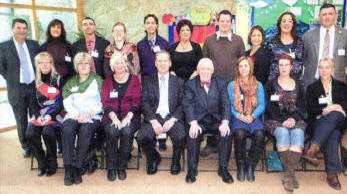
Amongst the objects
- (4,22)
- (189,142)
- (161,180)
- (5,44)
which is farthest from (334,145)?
(4,22)

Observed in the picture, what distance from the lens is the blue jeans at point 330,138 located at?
2.80 meters

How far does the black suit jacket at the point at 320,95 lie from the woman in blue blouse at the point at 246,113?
51 cm

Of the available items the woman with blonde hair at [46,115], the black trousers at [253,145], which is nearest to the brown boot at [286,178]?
the black trousers at [253,145]

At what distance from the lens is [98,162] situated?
340 cm

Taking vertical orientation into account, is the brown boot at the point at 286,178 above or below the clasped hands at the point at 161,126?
below

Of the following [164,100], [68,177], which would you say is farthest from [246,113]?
[68,177]

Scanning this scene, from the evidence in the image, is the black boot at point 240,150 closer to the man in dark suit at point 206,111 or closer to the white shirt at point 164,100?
the man in dark suit at point 206,111

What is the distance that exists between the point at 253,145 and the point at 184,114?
83 centimetres

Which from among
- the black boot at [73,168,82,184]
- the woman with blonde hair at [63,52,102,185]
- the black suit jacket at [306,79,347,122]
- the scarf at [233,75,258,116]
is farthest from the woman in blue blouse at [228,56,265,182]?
the black boot at [73,168,82,184]

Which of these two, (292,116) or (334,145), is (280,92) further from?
(334,145)

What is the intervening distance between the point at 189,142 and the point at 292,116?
44.3 inches

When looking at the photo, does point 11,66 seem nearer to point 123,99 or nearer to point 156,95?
point 123,99

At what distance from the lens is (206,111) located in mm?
3137

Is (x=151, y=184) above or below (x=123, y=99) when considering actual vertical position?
below
